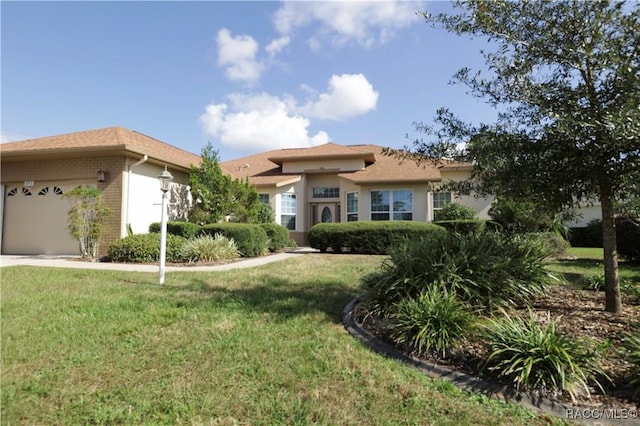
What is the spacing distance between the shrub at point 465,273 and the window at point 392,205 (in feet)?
38.9

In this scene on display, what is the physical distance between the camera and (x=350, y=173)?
1898 centimetres

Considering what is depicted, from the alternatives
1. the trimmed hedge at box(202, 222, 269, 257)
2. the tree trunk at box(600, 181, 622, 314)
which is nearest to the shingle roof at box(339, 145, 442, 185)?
the trimmed hedge at box(202, 222, 269, 257)

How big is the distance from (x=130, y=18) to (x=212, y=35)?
1.98 meters

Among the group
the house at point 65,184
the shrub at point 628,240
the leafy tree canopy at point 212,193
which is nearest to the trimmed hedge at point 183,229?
the house at point 65,184

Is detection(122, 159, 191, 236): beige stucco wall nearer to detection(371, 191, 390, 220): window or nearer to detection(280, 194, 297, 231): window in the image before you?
detection(280, 194, 297, 231): window

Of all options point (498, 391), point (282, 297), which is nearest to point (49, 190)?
point (282, 297)

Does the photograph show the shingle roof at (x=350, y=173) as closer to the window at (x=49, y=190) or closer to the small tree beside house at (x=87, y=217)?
the small tree beside house at (x=87, y=217)

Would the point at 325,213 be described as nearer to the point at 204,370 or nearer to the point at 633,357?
the point at 204,370

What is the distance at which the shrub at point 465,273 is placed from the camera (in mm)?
4410

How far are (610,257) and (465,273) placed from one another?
1.74 metres

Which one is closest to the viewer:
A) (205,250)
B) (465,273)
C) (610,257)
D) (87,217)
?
(610,257)

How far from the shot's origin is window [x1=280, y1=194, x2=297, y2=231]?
Answer: 19219 millimetres

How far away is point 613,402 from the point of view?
2.61 metres

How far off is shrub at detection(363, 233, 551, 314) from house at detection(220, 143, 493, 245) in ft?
38.6
